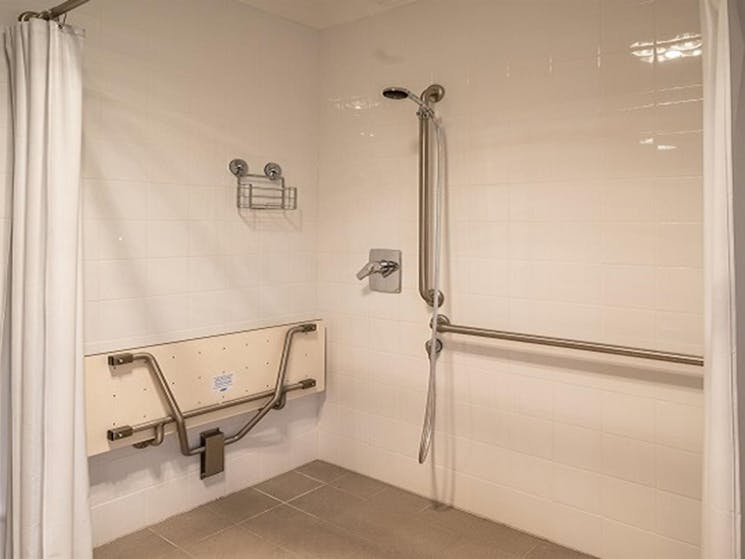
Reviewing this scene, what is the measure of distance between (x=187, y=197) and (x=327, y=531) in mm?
1365

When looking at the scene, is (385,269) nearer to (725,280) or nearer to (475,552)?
(475,552)

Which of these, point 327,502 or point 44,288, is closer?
point 44,288

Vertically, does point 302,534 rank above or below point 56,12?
below

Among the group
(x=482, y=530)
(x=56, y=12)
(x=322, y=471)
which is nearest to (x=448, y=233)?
(x=482, y=530)

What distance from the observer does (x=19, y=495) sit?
5.41 feet

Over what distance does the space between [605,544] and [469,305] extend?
0.95 metres

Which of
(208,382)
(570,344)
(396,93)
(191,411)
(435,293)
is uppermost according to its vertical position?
(396,93)

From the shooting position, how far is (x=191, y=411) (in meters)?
2.32

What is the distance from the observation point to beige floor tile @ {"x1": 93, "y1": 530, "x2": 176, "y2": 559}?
2.08 m

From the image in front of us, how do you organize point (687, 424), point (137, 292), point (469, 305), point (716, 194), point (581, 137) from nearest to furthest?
point (716, 194) → point (687, 424) → point (581, 137) → point (137, 292) → point (469, 305)

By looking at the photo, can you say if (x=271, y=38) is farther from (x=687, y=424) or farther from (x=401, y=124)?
(x=687, y=424)

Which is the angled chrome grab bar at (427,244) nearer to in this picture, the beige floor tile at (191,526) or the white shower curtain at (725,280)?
the white shower curtain at (725,280)

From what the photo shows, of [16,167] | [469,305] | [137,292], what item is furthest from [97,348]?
[469,305]

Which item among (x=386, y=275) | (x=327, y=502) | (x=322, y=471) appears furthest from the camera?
(x=322, y=471)
